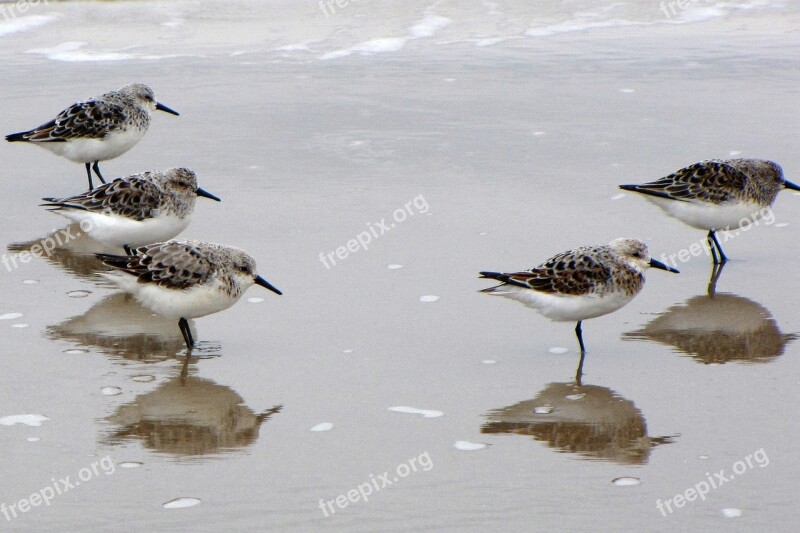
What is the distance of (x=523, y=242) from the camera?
9.52 meters

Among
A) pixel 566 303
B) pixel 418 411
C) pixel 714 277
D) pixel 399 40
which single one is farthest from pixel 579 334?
pixel 399 40

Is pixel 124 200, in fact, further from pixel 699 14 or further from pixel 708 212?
pixel 699 14

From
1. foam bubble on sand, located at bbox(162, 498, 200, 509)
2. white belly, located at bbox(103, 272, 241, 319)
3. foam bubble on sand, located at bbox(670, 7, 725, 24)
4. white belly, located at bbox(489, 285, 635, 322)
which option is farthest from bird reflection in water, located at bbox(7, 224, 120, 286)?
foam bubble on sand, located at bbox(670, 7, 725, 24)

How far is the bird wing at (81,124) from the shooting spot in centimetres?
1113

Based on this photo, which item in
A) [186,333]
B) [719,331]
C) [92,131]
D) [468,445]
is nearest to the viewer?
[468,445]

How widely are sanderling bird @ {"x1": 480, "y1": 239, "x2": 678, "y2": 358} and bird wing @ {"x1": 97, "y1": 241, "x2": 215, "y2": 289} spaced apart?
1.87m

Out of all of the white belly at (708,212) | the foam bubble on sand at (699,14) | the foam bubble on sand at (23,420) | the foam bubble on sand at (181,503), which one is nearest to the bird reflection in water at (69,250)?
the foam bubble on sand at (23,420)

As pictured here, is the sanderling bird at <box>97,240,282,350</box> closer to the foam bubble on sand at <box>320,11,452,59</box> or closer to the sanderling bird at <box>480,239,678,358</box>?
the sanderling bird at <box>480,239,678,358</box>

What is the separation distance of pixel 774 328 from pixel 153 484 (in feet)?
14.7

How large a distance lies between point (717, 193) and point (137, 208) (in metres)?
4.73

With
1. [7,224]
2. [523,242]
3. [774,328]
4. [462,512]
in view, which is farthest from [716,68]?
[462,512]

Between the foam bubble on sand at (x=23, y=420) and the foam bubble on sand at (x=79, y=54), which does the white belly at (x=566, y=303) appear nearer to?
the foam bubble on sand at (x=23, y=420)

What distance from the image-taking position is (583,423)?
6.48 meters

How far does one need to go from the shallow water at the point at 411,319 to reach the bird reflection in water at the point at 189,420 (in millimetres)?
25
